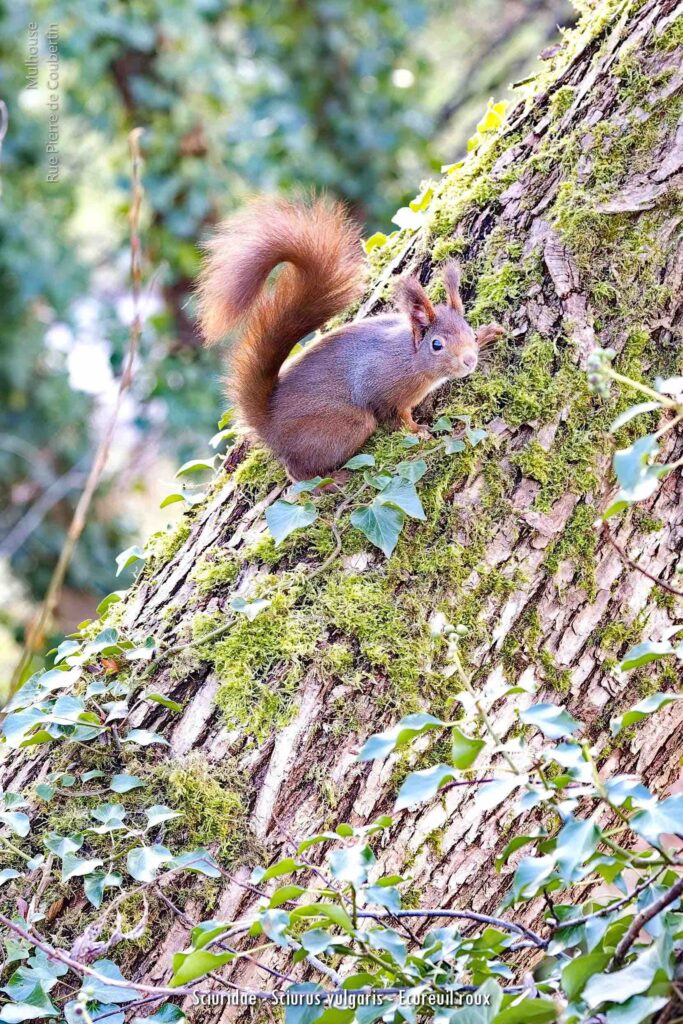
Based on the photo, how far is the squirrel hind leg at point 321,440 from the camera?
197cm

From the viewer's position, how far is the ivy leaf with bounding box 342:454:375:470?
1.81m

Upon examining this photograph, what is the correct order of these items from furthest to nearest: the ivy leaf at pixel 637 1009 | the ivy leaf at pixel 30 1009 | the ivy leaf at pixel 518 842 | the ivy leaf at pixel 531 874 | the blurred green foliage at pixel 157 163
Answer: the blurred green foliage at pixel 157 163, the ivy leaf at pixel 30 1009, the ivy leaf at pixel 518 842, the ivy leaf at pixel 531 874, the ivy leaf at pixel 637 1009

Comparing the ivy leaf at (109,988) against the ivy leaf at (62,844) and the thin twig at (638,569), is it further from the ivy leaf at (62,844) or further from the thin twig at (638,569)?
the thin twig at (638,569)

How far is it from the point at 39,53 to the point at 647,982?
4.77 meters

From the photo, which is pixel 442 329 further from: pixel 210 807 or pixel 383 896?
pixel 383 896

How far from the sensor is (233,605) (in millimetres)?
1663

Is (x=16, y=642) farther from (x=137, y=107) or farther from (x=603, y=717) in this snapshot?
(x=603, y=717)

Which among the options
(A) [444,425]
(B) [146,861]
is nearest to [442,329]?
(A) [444,425]

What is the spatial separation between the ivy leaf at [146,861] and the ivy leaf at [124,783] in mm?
106

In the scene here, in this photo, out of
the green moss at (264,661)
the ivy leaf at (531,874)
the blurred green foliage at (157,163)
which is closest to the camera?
the ivy leaf at (531,874)

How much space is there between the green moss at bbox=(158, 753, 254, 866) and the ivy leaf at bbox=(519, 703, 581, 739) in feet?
1.94

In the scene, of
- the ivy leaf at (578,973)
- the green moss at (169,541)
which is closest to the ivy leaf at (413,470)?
the green moss at (169,541)

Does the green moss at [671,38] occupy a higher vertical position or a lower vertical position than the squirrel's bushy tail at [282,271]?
higher

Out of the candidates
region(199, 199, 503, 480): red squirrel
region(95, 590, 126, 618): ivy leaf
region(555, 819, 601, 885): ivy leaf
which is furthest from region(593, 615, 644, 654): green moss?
region(95, 590, 126, 618): ivy leaf
